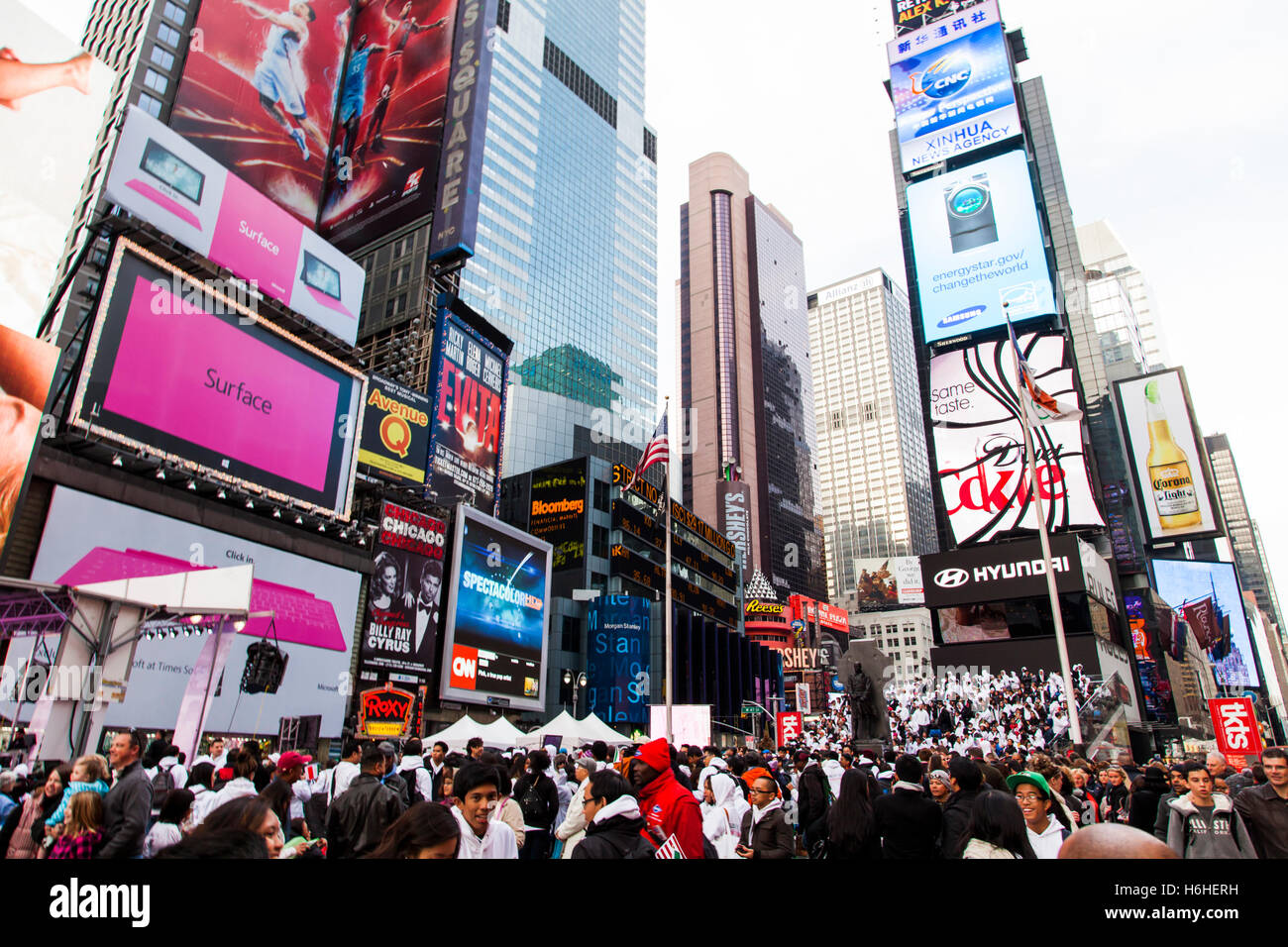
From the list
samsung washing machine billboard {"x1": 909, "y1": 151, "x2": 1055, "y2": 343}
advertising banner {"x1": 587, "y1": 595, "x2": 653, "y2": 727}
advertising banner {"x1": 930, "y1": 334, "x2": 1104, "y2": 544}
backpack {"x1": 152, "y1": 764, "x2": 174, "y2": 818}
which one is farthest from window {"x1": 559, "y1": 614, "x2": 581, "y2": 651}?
backpack {"x1": 152, "y1": 764, "x2": 174, "y2": 818}

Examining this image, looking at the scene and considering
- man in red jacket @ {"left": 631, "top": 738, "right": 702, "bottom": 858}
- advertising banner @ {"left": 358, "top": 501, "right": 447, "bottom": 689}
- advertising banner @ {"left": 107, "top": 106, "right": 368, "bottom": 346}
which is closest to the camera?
man in red jacket @ {"left": 631, "top": 738, "right": 702, "bottom": 858}

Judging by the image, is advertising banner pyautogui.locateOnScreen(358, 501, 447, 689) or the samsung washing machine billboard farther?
the samsung washing machine billboard

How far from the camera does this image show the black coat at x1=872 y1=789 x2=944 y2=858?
603 centimetres

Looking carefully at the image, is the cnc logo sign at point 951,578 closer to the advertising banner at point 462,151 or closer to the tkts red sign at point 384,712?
the tkts red sign at point 384,712

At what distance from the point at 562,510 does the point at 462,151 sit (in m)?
29.4

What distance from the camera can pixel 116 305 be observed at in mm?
24953

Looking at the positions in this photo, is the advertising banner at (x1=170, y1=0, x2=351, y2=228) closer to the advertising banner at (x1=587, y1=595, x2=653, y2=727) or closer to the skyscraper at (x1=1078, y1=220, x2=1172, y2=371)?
the advertising banner at (x1=587, y1=595, x2=653, y2=727)

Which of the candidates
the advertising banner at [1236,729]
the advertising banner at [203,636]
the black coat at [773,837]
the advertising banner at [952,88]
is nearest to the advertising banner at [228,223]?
the advertising banner at [203,636]

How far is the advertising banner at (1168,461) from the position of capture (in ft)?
239

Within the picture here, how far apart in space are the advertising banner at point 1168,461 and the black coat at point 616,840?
85871 millimetres

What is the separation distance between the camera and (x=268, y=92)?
5150cm

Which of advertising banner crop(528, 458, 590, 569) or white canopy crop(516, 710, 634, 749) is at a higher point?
advertising banner crop(528, 458, 590, 569)

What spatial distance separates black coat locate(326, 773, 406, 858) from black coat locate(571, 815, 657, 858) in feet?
8.26

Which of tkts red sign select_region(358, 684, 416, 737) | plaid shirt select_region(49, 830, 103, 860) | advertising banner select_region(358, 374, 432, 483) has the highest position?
advertising banner select_region(358, 374, 432, 483)
